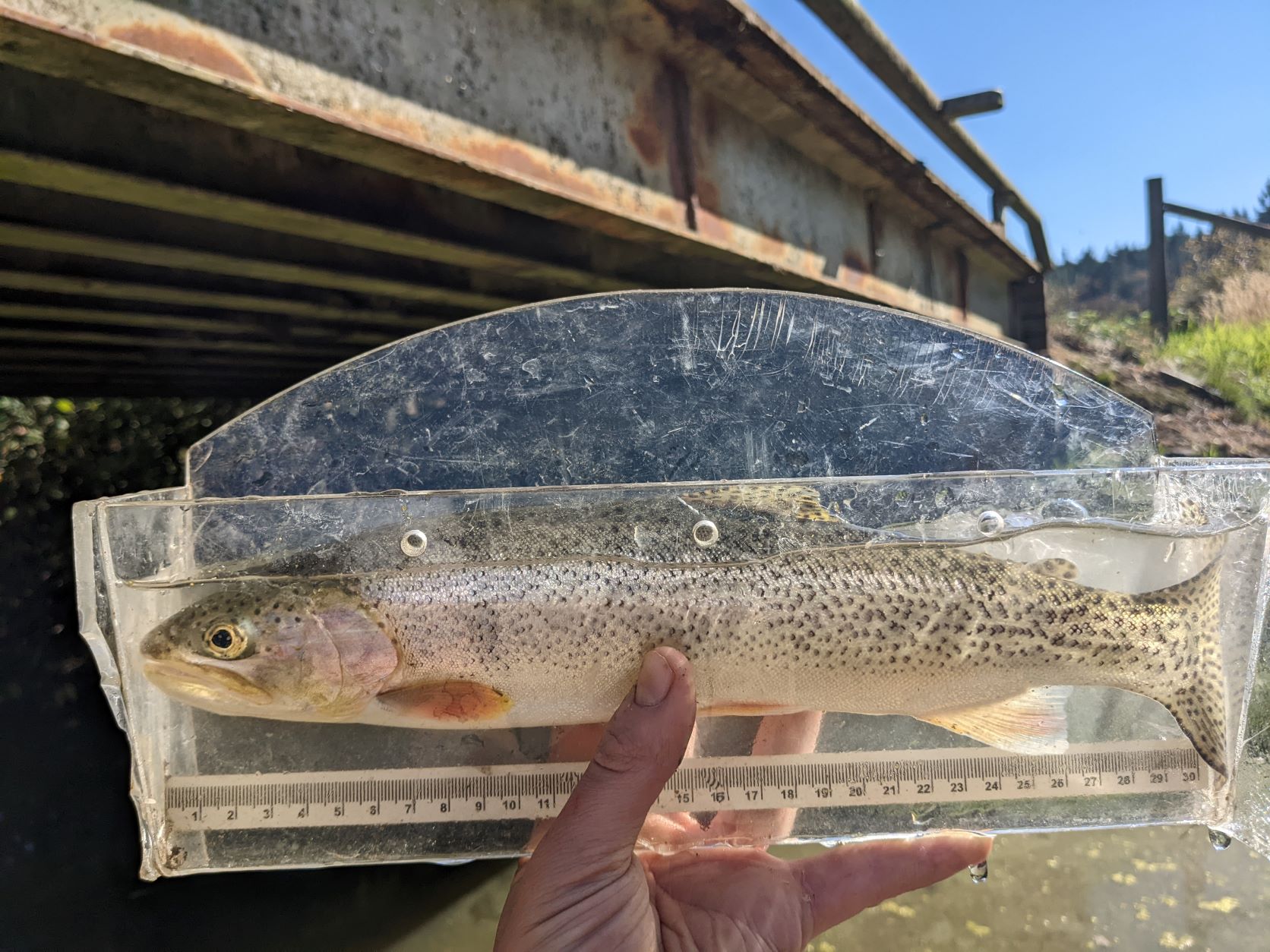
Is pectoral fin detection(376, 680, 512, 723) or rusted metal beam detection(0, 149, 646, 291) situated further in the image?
rusted metal beam detection(0, 149, 646, 291)

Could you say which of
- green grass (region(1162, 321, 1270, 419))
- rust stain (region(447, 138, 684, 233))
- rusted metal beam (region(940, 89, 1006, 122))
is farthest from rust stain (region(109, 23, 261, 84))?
green grass (region(1162, 321, 1270, 419))

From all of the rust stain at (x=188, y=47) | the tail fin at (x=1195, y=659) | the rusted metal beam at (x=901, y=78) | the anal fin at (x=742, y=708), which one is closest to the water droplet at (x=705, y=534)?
the anal fin at (x=742, y=708)

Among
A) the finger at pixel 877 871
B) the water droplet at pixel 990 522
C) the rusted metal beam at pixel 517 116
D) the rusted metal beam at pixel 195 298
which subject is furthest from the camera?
the rusted metal beam at pixel 195 298

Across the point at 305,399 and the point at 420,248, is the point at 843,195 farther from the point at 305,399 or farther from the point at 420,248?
the point at 305,399

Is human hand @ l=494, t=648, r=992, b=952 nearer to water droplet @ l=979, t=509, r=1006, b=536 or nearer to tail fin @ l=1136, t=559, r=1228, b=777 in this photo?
water droplet @ l=979, t=509, r=1006, b=536

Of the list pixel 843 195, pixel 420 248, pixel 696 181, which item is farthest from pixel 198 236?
pixel 843 195

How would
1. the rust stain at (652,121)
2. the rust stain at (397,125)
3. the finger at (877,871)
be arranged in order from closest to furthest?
the finger at (877,871)
the rust stain at (397,125)
the rust stain at (652,121)

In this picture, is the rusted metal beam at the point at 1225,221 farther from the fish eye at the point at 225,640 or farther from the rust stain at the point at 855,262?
the fish eye at the point at 225,640
